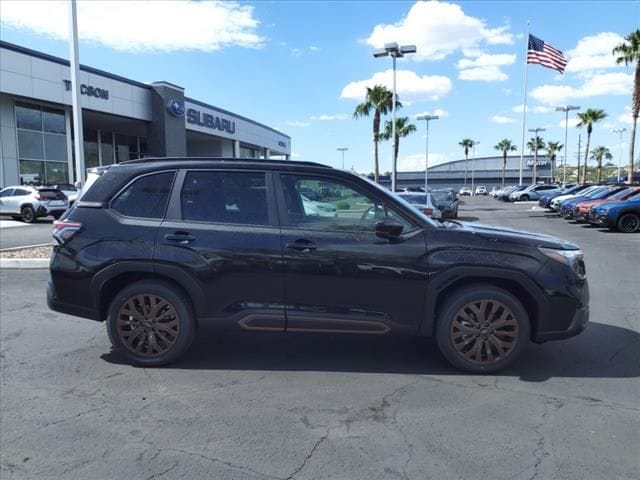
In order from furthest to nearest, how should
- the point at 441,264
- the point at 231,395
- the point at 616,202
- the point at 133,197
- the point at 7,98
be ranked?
the point at 7,98 → the point at 616,202 → the point at 133,197 → the point at 441,264 → the point at 231,395

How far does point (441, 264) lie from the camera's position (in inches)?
167

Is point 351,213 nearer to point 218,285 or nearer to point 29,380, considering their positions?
point 218,285

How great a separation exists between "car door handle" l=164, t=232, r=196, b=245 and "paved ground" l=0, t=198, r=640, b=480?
121 cm

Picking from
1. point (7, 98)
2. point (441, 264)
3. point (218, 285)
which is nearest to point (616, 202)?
point (441, 264)

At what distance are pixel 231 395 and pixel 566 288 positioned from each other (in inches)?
119

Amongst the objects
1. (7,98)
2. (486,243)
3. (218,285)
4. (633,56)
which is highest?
(633,56)

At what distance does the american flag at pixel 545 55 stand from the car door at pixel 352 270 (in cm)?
2937

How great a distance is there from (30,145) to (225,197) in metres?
28.1

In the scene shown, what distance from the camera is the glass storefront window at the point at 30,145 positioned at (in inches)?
1064

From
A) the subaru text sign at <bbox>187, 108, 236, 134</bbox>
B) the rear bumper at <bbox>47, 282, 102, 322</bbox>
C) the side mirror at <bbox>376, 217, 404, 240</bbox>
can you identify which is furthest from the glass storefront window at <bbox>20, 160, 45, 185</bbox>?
the side mirror at <bbox>376, 217, 404, 240</bbox>

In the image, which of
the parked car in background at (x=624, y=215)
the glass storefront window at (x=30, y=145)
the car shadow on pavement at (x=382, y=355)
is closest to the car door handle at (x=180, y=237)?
the car shadow on pavement at (x=382, y=355)

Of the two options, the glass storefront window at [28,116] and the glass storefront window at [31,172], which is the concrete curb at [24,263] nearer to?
the glass storefront window at [31,172]

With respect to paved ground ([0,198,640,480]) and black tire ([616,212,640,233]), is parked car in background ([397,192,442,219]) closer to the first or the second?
black tire ([616,212,640,233])

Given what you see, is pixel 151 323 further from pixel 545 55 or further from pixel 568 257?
pixel 545 55
